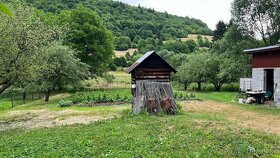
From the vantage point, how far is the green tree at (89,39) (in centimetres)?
4472

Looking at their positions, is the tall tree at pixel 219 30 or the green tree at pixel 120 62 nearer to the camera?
the tall tree at pixel 219 30

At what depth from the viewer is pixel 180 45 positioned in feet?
323

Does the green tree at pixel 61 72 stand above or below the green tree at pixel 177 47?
below

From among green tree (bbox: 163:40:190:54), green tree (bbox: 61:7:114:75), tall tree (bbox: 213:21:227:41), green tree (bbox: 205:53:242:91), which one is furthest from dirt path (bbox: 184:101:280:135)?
green tree (bbox: 163:40:190:54)

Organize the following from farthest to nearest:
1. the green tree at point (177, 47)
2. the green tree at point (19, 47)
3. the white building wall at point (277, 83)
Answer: the green tree at point (177, 47), the white building wall at point (277, 83), the green tree at point (19, 47)

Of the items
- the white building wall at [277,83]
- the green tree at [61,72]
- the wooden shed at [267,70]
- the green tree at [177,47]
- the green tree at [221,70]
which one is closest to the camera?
the white building wall at [277,83]

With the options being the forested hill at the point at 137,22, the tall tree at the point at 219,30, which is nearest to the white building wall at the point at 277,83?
the tall tree at the point at 219,30

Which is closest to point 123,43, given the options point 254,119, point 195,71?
point 195,71

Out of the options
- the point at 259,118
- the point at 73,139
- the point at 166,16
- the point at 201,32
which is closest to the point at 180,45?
the point at 201,32

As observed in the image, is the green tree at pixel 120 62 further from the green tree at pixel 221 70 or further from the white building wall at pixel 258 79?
the white building wall at pixel 258 79

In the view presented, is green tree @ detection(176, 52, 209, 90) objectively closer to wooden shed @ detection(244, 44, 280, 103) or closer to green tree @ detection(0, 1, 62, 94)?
wooden shed @ detection(244, 44, 280, 103)

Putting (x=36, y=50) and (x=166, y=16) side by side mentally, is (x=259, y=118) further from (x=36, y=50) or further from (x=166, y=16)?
(x=166, y=16)

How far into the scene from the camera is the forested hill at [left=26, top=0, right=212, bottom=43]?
345ft

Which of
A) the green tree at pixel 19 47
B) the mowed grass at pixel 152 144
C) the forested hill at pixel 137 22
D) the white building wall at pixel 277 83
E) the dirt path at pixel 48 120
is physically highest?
the forested hill at pixel 137 22
